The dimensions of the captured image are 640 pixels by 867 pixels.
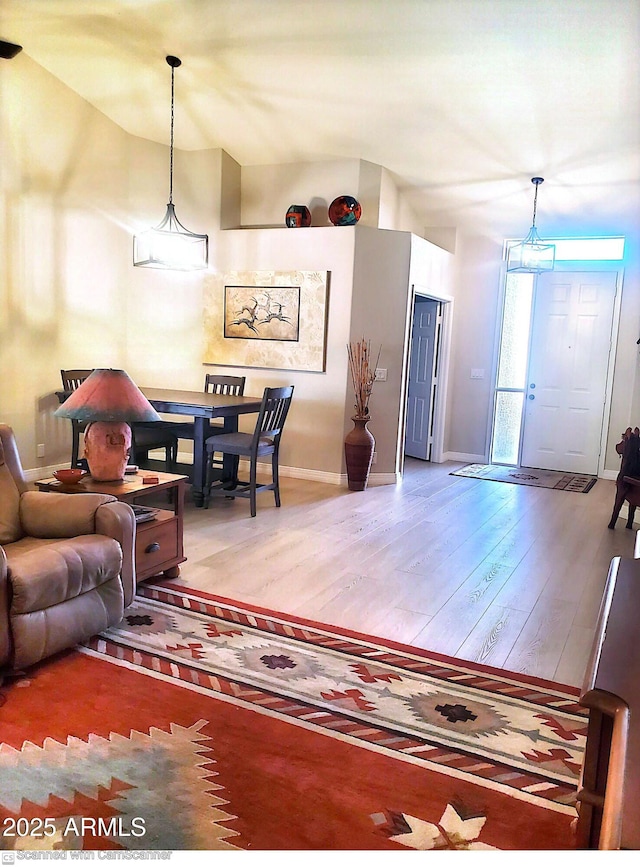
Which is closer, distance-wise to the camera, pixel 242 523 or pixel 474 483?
pixel 242 523

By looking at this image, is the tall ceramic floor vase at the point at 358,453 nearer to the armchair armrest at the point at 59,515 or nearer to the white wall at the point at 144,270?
the white wall at the point at 144,270

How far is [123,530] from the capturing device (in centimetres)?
278

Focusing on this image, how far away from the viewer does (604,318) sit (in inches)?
271

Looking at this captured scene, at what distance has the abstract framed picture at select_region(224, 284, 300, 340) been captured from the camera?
6020 mm

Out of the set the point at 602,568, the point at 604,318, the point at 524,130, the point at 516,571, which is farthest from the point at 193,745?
the point at 604,318

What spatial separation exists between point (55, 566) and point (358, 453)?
352cm

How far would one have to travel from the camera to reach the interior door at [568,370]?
6934 mm

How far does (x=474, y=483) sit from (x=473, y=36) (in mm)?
3816

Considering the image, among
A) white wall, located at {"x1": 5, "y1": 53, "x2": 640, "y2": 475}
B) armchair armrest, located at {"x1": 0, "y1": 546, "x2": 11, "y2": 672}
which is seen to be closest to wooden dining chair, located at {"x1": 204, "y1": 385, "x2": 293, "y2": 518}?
white wall, located at {"x1": 5, "y1": 53, "x2": 640, "y2": 475}

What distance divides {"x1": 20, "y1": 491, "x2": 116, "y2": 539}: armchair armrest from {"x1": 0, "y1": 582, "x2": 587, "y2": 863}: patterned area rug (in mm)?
477

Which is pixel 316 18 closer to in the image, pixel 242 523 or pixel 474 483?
pixel 242 523

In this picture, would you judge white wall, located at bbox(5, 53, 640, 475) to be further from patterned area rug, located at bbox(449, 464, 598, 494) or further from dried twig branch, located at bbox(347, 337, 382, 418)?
patterned area rug, located at bbox(449, 464, 598, 494)

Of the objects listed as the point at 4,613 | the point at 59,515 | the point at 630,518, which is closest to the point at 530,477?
the point at 630,518

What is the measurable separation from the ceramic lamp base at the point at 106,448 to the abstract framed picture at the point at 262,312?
308cm
